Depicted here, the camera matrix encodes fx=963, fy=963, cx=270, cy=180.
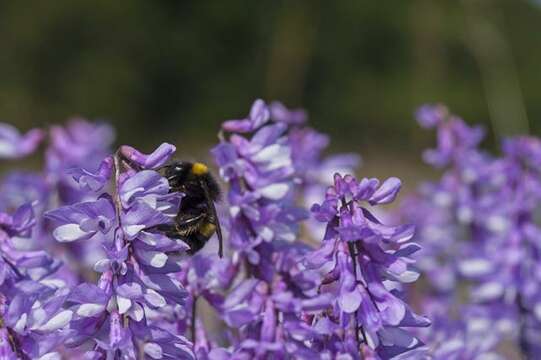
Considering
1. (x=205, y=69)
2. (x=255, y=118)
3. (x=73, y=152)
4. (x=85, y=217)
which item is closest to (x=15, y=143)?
(x=73, y=152)

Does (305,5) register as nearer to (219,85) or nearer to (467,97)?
(467,97)

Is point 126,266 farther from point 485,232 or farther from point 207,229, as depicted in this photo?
point 485,232

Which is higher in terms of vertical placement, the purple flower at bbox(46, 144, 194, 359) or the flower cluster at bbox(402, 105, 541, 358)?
the flower cluster at bbox(402, 105, 541, 358)

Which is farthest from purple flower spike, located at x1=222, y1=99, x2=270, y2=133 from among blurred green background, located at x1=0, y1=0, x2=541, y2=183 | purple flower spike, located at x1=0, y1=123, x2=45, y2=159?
blurred green background, located at x1=0, y1=0, x2=541, y2=183

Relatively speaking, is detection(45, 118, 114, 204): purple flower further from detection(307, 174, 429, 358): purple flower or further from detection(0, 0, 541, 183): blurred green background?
detection(0, 0, 541, 183): blurred green background

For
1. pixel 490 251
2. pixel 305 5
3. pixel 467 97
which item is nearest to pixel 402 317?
pixel 490 251

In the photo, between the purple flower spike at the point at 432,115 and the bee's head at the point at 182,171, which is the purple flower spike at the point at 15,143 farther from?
the purple flower spike at the point at 432,115

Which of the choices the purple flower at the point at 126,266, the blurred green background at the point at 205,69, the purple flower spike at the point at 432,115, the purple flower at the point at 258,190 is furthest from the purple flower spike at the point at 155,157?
the blurred green background at the point at 205,69
